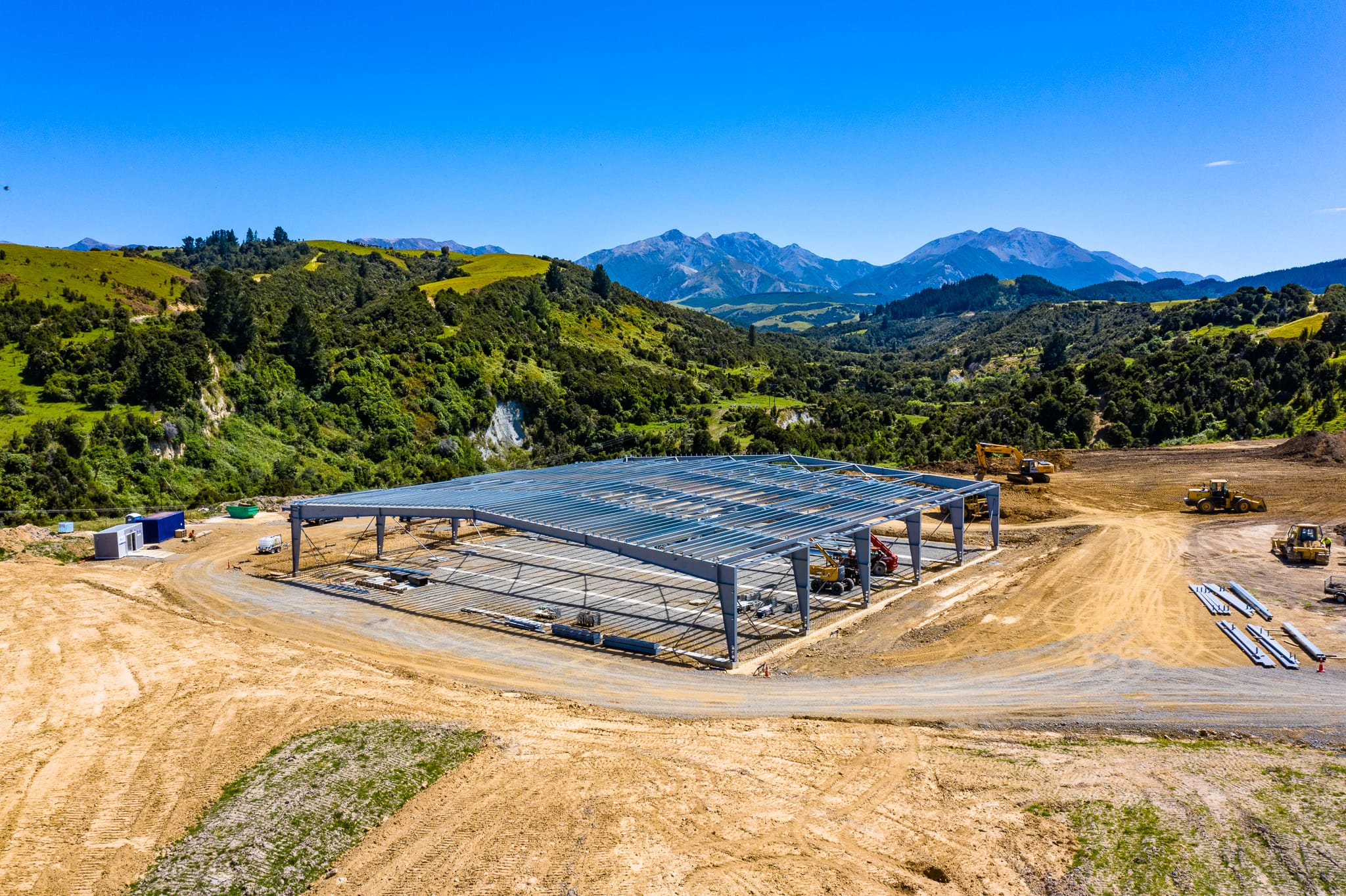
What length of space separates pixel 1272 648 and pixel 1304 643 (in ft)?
3.90

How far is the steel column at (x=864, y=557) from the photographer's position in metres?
28.7

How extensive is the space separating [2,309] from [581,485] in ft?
191

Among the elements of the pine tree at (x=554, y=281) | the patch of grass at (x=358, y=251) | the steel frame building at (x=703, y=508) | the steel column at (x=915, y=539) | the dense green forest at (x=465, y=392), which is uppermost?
the patch of grass at (x=358, y=251)

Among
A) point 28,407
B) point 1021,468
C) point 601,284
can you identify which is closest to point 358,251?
point 601,284

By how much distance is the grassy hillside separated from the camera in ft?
222

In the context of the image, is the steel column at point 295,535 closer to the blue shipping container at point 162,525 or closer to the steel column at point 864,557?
the blue shipping container at point 162,525

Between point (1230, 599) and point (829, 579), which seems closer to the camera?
point (1230, 599)

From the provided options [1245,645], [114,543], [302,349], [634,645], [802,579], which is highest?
[302,349]

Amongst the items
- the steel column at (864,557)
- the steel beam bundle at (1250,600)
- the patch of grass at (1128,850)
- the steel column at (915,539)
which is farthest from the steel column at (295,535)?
the steel beam bundle at (1250,600)

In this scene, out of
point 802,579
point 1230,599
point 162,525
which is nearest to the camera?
point 802,579

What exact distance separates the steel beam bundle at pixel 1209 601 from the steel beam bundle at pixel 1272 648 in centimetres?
160

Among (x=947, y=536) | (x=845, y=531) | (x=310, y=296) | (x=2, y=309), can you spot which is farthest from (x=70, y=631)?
(x=310, y=296)

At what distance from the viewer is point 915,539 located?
33.4 metres

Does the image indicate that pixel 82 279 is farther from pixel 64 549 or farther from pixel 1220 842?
pixel 1220 842
